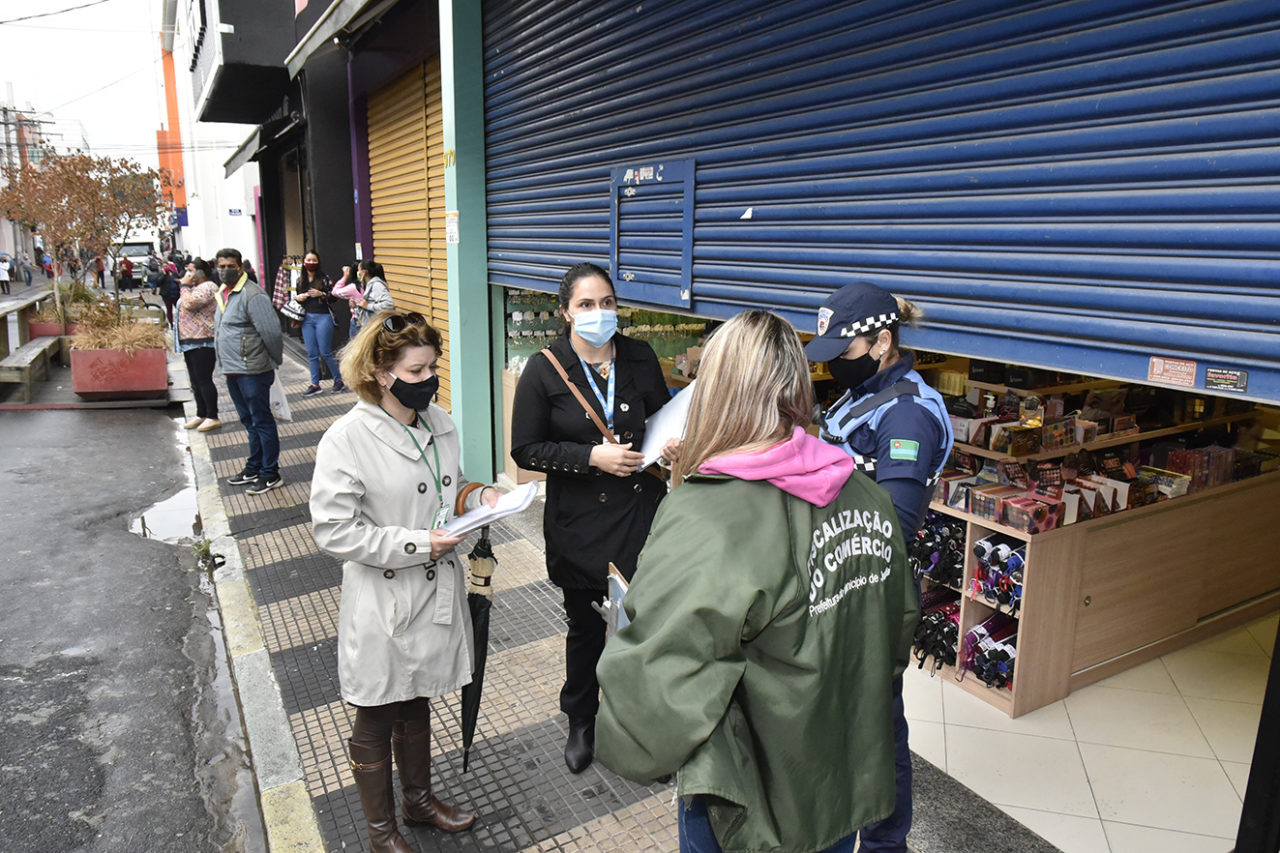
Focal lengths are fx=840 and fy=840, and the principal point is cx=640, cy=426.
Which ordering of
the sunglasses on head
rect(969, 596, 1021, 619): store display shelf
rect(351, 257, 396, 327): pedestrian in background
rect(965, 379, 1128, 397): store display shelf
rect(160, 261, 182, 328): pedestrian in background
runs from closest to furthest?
the sunglasses on head, rect(969, 596, 1021, 619): store display shelf, rect(965, 379, 1128, 397): store display shelf, rect(351, 257, 396, 327): pedestrian in background, rect(160, 261, 182, 328): pedestrian in background

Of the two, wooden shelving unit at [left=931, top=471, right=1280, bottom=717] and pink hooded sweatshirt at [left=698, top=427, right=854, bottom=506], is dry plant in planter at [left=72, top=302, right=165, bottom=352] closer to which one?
wooden shelving unit at [left=931, top=471, right=1280, bottom=717]

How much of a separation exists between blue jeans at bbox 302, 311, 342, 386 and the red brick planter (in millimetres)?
2065

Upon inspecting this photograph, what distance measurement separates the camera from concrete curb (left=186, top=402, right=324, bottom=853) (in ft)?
10.8

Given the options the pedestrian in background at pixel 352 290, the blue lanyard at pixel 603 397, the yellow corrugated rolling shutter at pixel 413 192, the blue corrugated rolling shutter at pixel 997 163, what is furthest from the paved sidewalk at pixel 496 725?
the pedestrian in background at pixel 352 290

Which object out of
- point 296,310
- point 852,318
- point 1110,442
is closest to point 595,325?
point 852,318

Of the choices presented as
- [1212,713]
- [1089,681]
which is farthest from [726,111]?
[1212,713]

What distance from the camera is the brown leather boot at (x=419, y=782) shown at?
3.03 meters

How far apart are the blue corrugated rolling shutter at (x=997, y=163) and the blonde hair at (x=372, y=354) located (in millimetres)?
1777

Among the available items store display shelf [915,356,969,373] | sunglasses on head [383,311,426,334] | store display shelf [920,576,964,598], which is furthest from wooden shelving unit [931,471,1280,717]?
sunglasses on head [383,311,426,334]

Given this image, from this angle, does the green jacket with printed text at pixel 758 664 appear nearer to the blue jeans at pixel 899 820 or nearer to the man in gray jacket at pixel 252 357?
the blue jeans at pixel 899 820

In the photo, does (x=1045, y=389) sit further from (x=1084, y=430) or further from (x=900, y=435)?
(x=900, y=435)

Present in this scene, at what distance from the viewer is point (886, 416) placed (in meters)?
2.53

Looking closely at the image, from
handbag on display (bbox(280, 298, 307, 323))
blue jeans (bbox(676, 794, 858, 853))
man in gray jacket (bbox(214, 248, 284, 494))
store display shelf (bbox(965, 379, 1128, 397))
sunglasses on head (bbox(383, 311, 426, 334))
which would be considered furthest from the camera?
handbag on display (bbox(280, 298, 307, 323))

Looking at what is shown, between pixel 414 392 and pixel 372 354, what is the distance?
7.1 inches
